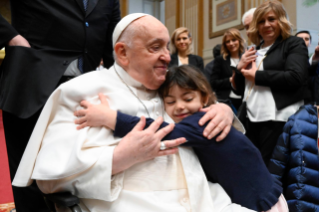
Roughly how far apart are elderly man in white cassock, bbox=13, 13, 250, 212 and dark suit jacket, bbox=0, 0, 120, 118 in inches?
9.6

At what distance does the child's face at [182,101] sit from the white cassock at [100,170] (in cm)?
18

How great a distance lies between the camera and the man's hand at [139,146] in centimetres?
126

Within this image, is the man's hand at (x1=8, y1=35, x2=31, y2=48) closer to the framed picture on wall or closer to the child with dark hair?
the child with dark hair

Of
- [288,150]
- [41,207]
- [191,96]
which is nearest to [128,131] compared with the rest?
[191,96]

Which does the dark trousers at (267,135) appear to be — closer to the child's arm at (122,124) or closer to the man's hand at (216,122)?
the man's hand at (216,122)

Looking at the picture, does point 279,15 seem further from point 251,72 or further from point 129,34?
point 129,34

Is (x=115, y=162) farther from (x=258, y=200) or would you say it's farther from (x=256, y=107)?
(x=256, y=107)

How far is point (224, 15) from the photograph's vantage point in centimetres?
742

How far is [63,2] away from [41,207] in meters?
1.20

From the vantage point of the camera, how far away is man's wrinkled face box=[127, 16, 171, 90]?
1510 millimetres

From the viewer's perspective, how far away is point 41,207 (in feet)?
5.72

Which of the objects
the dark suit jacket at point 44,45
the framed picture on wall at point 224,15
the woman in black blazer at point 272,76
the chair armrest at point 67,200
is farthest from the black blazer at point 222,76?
the framed picture on wall at point 224,15

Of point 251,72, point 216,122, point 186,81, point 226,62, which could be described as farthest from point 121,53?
point 226,62

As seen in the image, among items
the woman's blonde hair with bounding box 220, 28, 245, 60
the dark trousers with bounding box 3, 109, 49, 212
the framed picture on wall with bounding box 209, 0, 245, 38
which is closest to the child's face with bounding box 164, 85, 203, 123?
the dark trousers with bounding box 3, 109, 49, 212
